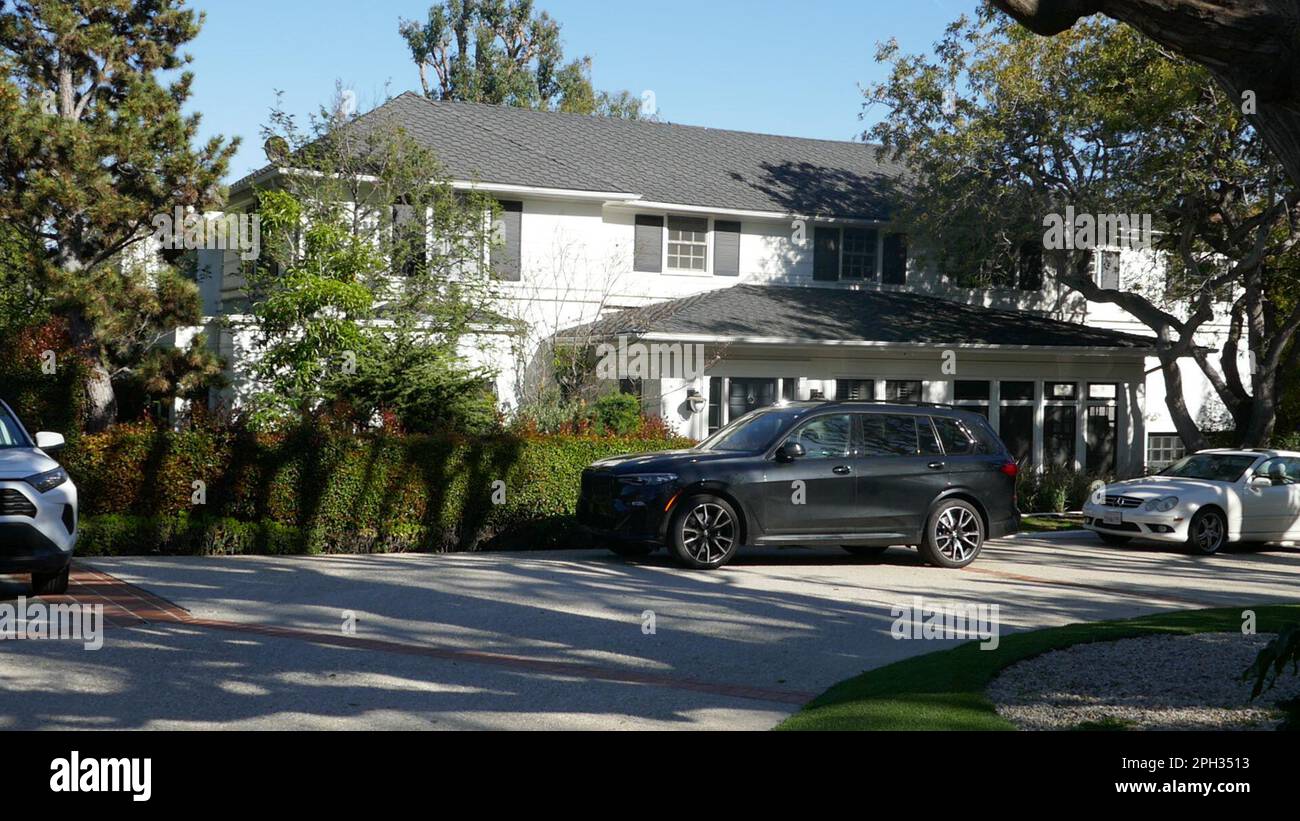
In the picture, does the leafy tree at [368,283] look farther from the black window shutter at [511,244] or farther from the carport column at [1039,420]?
the carport column at [1039,420]

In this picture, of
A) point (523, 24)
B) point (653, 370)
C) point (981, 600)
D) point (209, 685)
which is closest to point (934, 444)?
point (981, 600)

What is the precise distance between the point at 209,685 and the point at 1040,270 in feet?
→ 88.0

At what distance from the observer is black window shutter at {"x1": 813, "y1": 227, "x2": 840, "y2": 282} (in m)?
29.4

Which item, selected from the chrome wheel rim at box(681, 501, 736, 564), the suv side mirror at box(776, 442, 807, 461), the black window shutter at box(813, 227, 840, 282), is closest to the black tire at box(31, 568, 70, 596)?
the chrome wheel rim at box(681, 501, 736, 564)

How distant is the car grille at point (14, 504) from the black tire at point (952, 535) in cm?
1019

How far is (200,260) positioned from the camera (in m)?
29.0

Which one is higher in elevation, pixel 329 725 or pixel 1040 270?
pixel 1040 270

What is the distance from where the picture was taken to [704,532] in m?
15.1

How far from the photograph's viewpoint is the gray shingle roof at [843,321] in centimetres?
2470

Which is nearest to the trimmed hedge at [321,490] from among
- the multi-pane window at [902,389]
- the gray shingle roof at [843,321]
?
the gray shingle roof at [843,321]

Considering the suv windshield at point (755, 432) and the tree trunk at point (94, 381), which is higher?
the tree trunk at point (94, 381)

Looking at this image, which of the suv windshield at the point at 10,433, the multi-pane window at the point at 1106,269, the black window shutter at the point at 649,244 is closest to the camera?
the suv windshield at the point at 10,433

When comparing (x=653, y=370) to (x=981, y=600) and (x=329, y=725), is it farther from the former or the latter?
(x=329, y=725)

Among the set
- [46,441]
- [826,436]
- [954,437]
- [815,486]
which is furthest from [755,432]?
[46,441]
